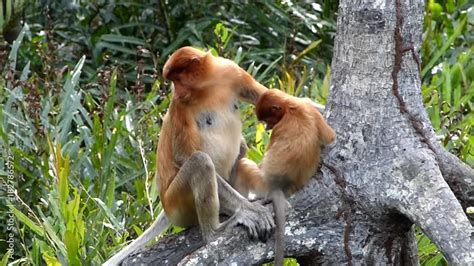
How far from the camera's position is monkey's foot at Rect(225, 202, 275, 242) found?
3.81 m

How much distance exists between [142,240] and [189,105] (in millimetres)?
590

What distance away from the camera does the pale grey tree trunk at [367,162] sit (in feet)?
12.7

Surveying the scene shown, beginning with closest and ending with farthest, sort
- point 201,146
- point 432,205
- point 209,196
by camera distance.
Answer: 1. point 432,205
2. point 209,196
3. point 201,146

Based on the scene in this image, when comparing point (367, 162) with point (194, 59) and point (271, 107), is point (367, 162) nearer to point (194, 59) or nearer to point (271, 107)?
point (271, 107)

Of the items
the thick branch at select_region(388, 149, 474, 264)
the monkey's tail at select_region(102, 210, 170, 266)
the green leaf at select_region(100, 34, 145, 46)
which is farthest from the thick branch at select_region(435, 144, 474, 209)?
the green leaf at select_region(100, 34, 145, 46)

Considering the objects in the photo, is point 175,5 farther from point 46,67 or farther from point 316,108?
point 316,108

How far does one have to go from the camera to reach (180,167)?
14.2 feet

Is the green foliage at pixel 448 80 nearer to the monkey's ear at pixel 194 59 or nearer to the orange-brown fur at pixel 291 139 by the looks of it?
the orange-brown fur at pixel 291 139

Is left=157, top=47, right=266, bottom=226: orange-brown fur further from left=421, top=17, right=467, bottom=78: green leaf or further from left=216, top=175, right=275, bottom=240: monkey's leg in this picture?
left=421, top=17, right=467, bottom=78: green leaf

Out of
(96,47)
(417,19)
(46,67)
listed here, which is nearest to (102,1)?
(96,47)

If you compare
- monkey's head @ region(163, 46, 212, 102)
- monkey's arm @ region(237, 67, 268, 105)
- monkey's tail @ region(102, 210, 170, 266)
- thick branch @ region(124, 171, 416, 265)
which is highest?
monkey's head @ region(163, 46, 212, 102)

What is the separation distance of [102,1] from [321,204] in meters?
4.08

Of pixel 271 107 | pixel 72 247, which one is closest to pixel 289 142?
pixel 271 107

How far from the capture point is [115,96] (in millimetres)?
6059
